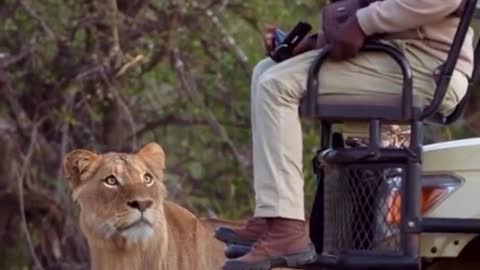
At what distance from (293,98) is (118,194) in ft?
7.48

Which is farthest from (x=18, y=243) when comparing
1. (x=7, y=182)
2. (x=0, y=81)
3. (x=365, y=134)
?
(x=365, y=134)

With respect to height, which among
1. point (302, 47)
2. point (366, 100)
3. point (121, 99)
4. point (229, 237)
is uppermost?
point (302, 47)

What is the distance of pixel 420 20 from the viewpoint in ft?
18.6

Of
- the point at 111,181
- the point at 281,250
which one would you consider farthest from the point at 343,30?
the point at 111,181

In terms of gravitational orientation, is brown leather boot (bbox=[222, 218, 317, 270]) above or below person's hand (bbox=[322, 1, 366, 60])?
below

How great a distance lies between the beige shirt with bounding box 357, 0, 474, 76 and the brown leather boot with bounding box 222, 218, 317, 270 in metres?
0.67

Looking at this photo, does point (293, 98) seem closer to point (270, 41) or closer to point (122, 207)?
point (270, 41)

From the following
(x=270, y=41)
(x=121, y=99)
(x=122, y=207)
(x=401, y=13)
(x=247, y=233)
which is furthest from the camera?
(x=121, y=99)

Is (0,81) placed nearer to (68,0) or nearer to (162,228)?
(68,0)

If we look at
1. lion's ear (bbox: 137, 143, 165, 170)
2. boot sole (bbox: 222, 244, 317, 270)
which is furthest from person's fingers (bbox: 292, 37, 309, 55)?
lion's ear (bbox: 137, 143, 165, 170)

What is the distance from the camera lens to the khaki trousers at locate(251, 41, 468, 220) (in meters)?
5.71

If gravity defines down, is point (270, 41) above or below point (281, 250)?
above

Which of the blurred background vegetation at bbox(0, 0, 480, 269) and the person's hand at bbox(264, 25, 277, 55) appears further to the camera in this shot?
the blurred background vegetation at bbox(0, 0, 480, 269)

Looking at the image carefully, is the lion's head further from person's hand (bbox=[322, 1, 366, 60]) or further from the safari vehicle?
person's hand (bbox=[322, 1, 366, 60])
